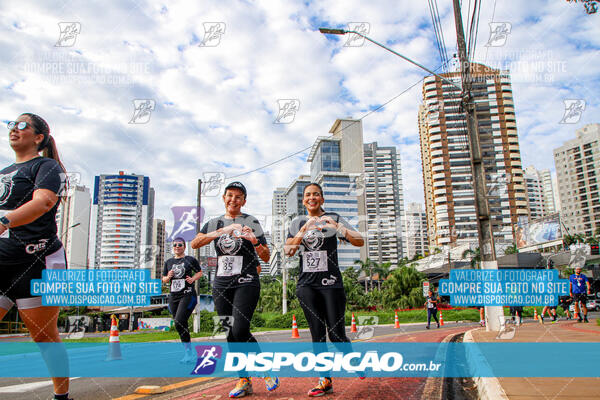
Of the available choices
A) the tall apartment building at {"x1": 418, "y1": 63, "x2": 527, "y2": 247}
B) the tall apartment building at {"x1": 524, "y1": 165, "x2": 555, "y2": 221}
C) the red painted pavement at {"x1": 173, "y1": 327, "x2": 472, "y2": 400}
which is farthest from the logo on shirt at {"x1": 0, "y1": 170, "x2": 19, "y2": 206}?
the tall apartment building at {"x1": 524, "y1": 165, "x2": 555, "y2": 221}

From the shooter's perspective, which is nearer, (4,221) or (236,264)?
(4,221)

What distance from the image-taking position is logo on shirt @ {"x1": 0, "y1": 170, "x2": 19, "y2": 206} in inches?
97.8

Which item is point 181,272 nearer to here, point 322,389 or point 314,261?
point 314,261

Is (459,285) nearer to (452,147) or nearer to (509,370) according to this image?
(509,370)

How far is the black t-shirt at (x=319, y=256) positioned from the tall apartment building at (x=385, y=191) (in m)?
155

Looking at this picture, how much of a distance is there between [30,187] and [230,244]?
5.31ft

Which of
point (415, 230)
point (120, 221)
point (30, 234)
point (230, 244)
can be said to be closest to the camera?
point (30, 234)

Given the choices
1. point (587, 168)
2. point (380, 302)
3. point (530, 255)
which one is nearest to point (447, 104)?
point (587, 168)

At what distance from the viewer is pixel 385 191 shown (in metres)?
170

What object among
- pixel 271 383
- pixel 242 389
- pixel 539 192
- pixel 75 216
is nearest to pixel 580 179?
pixel 539 192

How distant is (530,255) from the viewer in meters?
43.2

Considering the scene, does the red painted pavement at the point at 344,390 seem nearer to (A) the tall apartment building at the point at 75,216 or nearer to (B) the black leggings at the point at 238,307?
(B) the black leggings at the point at 238,307

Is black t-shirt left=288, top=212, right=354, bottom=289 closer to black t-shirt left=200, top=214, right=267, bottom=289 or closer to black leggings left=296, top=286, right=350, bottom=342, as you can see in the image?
black leggings left=296, top=286, right=350, bottom=342

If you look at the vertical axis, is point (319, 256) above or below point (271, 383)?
above
